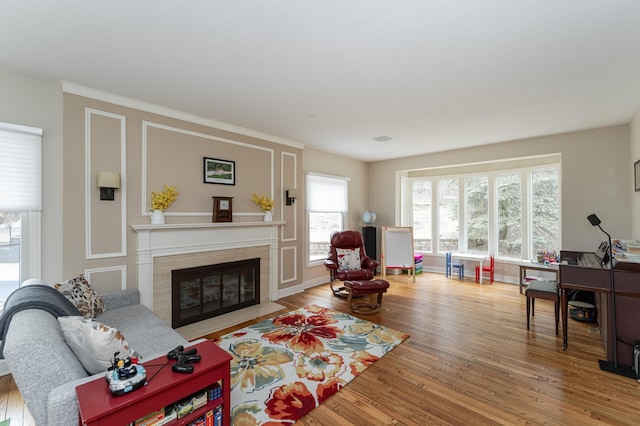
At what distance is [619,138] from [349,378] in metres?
4.94

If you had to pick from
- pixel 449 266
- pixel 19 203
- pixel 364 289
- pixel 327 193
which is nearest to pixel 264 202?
pixel 327 193

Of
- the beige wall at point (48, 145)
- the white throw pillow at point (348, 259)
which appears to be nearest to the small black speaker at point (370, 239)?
the white throw pillow at point (348, 259)

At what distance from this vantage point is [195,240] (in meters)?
3.65

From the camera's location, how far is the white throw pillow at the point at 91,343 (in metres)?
1.56

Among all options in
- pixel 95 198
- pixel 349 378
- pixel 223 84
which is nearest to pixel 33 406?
pixel 349 378

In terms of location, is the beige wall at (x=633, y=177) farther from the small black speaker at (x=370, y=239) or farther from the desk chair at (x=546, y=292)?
the small black speaker at (x=370, y=239)

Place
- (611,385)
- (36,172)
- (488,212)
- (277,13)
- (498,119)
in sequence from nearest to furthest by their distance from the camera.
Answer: (277,13) < (611,385) < (36,172) < (498,119) < (488,212)

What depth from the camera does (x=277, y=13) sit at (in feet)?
5.77

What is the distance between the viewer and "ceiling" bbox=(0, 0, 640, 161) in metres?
1.74

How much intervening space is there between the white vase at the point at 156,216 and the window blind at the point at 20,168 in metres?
0.92

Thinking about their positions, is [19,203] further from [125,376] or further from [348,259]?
[348,259]

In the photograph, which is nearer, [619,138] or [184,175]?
[184,175]

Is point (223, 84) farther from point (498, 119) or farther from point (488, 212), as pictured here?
point (488, 212)

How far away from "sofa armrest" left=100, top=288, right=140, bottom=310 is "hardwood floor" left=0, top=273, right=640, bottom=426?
85 centimetres
